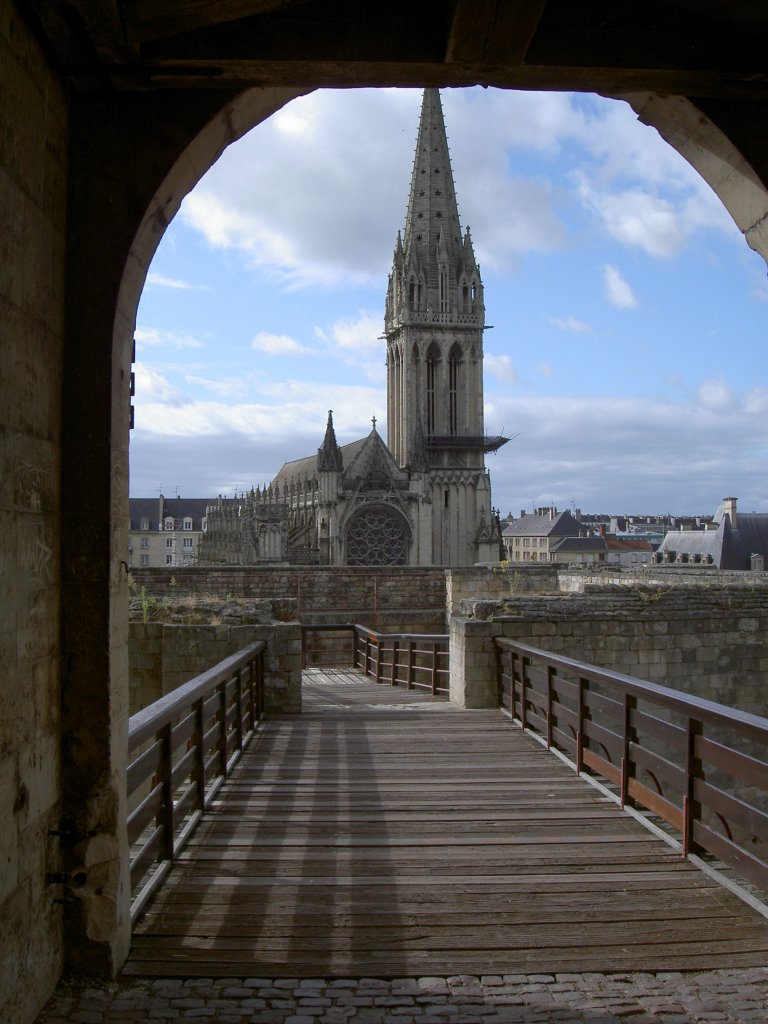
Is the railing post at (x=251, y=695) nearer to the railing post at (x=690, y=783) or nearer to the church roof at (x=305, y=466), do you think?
the railing post at (x=690, y=783)

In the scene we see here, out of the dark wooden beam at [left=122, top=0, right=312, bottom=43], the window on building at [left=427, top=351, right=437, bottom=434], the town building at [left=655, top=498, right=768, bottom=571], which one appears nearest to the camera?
the dark wooden beam at [left=122, top=0, right=312, bottom=43]

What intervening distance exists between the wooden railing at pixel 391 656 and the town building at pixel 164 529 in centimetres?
7560

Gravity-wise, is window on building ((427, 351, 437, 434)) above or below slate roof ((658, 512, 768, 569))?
above

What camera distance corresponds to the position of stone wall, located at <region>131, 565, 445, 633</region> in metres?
21.7

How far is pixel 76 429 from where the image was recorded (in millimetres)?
3436

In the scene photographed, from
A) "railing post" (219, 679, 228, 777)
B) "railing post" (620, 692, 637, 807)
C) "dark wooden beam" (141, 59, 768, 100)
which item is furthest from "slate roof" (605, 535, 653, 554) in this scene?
"dark wooden beam" (141, 59, 768, 100)

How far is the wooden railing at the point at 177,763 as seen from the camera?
4.05 metres

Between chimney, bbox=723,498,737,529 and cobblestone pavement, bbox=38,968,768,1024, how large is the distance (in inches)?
1881

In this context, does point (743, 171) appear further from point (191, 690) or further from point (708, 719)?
point (191, 690)

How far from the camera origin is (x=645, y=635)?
12250 mm

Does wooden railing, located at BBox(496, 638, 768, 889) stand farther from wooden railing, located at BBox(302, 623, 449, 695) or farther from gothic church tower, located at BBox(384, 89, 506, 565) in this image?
gothic church tower, located at BBox(384, 89, 506, 565)

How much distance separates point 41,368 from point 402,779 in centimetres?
426

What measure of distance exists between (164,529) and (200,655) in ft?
300

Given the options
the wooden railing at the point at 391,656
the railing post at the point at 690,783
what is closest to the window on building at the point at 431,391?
the wooden railing at the point at 391,656
